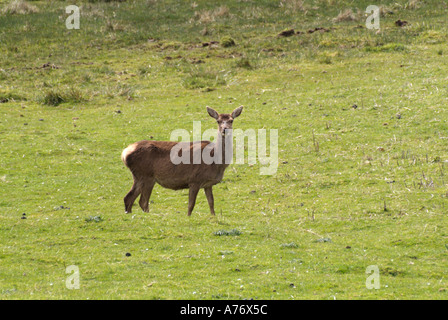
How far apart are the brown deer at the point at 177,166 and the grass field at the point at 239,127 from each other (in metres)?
0.70

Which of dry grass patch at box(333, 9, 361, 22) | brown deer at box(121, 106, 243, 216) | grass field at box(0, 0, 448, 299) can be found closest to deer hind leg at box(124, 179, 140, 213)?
brown deer at box(121, 106, 243, 216)

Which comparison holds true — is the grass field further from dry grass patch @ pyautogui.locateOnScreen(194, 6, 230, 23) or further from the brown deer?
the brown deer

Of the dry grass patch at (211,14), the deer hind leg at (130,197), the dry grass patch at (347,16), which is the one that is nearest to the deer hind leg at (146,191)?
the deer hind leg at (130,197)

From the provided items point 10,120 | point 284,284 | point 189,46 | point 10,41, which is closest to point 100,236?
point 284,284

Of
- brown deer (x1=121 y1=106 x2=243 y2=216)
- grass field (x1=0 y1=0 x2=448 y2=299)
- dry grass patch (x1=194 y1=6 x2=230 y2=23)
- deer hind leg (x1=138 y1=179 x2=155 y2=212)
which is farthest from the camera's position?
dry grass patch (x1=194 y1=6 x2=230 y2=23)

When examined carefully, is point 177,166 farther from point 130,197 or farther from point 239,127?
point 239,127

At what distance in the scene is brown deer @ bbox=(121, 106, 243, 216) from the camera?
632 inches

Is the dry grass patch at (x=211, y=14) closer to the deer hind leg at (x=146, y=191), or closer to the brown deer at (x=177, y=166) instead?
the brown deer at (x=177, y=166)

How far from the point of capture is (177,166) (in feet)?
52.9

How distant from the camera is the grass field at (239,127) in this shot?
1209 centimetres

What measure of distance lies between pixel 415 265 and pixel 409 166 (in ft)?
24.0

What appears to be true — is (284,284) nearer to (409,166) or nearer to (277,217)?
(277,217)

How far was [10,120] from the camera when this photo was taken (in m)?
26.5

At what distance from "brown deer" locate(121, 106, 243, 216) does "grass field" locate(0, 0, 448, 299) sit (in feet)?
2.29
